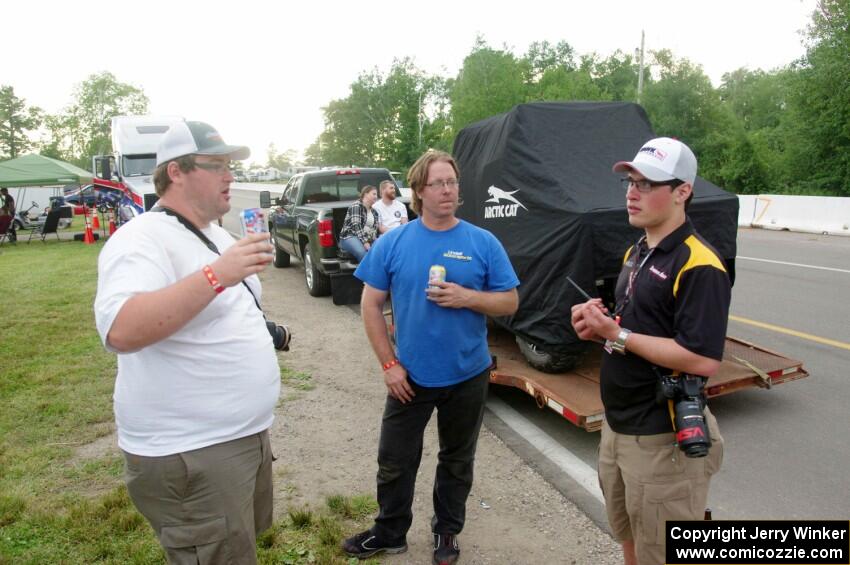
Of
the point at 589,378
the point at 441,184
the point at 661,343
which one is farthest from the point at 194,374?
the point at 589,378

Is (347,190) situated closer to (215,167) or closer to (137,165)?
(215,167)

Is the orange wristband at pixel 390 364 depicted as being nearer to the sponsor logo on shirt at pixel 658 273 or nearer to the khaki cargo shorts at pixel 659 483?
the khaki cargo shorts at pixel 659 483

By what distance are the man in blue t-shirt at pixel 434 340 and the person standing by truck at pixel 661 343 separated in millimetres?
682

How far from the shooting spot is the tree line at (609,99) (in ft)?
78.2

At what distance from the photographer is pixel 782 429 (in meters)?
4.42

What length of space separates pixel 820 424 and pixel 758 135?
29.8 m

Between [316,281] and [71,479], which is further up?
[316,281]

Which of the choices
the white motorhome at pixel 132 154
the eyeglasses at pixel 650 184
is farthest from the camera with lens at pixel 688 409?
the white motorhome at pixel 132 154

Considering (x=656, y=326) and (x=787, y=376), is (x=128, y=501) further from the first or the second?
(x=787, y=376)

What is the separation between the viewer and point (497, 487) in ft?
12.2

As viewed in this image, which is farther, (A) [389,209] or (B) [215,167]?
(A) [389,209]

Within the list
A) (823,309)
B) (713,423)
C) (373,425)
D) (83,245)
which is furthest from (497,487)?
(83,245)

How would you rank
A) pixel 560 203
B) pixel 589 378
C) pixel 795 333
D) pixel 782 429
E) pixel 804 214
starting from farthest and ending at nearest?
pixel 804 214 < pixel 795 333 < pixel 589 378 < pixel 560 203 < pixel 782 429

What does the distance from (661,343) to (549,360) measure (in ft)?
8.56
